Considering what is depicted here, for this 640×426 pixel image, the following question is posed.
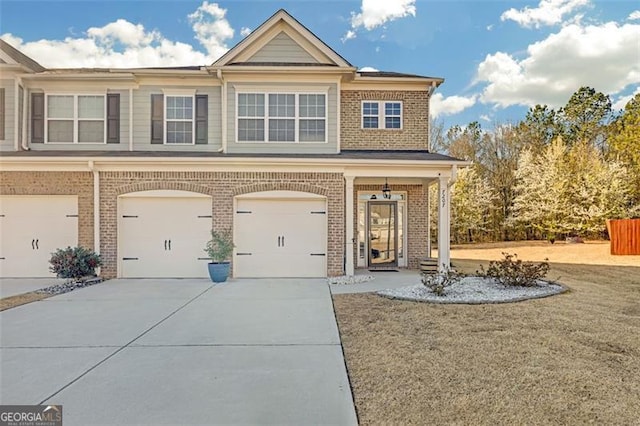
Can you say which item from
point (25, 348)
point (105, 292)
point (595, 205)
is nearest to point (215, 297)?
point (105, 292)

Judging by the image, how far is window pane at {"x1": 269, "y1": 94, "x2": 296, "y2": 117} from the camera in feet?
37.1

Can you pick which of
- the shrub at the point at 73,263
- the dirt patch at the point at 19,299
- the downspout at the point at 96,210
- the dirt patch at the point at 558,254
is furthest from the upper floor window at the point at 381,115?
the dirt patch at the point at 19,299

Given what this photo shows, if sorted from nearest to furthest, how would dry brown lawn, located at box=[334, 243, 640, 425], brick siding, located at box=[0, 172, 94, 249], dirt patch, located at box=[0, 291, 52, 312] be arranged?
dry brown lawn, located at box=[334, 243, 640, 425] → dirt patch, located at box=[0, 291, 52, 312] → brick siding, located at box=[0, 172, 94, 249]

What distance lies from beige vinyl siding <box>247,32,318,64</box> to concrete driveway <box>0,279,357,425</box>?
7888 mm

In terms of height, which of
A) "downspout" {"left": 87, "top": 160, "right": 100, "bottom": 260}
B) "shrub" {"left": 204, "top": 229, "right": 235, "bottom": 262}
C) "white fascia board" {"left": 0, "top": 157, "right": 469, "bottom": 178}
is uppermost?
"white fascia board" {"left": 0, "top": 157, "right": 469, "bottom": 178}

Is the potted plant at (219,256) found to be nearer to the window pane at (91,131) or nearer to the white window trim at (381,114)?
the window pane at (91,131)

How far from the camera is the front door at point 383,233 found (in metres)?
12.5

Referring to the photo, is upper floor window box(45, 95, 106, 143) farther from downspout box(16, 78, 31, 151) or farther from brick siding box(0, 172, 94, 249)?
brick siding box(0, 172, 94, 249)

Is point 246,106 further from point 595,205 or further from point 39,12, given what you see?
point 595,205

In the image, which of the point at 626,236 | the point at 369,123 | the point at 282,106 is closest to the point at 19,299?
the point at 282,106

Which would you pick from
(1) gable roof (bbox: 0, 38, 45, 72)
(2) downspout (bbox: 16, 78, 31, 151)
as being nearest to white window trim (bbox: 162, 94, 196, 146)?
(2) downspout (bbox: 16, 78, 31, 151)

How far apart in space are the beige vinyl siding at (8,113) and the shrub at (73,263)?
4874 millimetres

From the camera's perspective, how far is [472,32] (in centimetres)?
1639

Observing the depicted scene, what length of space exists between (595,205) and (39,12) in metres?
26.8
